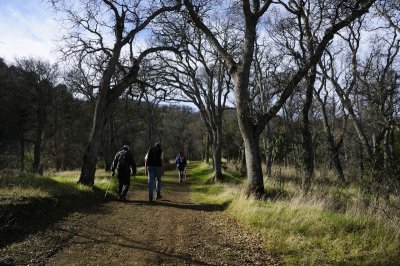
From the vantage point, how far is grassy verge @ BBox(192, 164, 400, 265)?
6441 mm

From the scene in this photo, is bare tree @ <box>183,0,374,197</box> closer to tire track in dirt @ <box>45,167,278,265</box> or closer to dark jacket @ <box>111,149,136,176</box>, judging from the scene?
tire track in dirt @ <box>45,167,278,265</box>

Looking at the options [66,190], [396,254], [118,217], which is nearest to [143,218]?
[118,217]

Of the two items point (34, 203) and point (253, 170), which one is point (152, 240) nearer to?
point (34, 203)

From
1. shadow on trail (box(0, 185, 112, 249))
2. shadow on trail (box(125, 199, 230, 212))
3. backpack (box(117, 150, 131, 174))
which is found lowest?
shadow on trail (box(125, 199, 230, 212))

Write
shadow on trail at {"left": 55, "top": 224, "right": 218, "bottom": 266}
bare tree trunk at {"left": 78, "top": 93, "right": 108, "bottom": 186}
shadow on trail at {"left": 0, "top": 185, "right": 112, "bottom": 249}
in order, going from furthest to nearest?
bare tree trunk at {"left": 78, "top": 93, "right": 108, "bottom": 186} → shadow on trail at {"left": 0, "top": 185, "right": 112, "bottom": 249} → shadow on trail at {"left": 55, "top": 224, "right": 218, "bottom": 266}

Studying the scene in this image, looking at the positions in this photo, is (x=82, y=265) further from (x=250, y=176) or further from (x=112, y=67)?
(x=112, y=67)

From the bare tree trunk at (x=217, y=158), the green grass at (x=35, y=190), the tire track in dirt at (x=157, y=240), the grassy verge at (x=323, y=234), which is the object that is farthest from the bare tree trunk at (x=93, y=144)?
the bare tree trunk at (x=217, y=158)

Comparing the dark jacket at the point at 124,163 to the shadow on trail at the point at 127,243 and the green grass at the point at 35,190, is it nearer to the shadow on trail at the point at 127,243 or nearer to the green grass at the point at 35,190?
the green grass at the point at 35,190

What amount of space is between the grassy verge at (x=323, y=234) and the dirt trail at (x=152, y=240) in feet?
1.23

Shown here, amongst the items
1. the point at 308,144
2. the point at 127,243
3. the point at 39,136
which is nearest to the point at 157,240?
the point at 127,243

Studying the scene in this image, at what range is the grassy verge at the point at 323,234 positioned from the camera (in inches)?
254

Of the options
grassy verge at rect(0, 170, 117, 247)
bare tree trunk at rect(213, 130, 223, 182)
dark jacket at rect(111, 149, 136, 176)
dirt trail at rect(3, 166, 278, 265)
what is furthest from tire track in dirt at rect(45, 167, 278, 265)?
bare tree trunk at rect(213, 130, 223, 182)

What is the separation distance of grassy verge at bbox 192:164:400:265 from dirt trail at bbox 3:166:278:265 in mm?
376

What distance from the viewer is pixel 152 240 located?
305 inches
